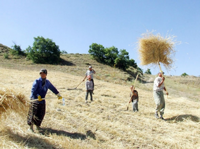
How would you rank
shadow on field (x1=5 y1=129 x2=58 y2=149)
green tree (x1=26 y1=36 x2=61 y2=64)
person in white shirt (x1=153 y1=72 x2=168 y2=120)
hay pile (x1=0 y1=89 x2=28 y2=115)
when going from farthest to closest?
green tree (x1=26 y1=36 x2=61 y2=64)
person in white shirt (x1=153 y1=72 x2=168 y2=120)
shadow on field (x1=5 y1=129 x2=58 y2=149)
hay pile (x1=0 y1=89 x2=28 y2=115)

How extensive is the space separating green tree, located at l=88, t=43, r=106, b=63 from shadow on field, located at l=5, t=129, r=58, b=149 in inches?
1408

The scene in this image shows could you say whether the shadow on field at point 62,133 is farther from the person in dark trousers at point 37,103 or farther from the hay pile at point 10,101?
the hay pile at point 10,101

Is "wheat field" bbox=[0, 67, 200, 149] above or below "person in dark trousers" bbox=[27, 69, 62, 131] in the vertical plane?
below

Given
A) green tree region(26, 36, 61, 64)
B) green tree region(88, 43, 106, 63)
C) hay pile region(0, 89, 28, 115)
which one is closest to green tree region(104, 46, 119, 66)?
green tree region(88, 43, 106, 63)

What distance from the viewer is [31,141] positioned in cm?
330

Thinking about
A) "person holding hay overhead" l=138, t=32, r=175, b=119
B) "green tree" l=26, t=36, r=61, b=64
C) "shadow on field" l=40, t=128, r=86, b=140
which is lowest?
"shadow on field" l=40, t=128, r=86, b=140

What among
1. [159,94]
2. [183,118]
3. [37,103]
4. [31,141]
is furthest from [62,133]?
[183,118]

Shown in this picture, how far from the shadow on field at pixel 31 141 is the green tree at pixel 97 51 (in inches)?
1408

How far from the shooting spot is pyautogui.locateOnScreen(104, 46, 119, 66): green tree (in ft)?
123

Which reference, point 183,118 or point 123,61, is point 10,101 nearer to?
point 183,118

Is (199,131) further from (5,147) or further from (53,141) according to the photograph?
(5,147)

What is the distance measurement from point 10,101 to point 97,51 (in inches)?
1455

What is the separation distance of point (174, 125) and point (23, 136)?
4501mm

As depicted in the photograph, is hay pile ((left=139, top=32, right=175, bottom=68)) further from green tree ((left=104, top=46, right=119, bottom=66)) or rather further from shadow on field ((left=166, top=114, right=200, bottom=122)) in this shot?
green tree ((left=104, top=46, right=119, bottom=66))
